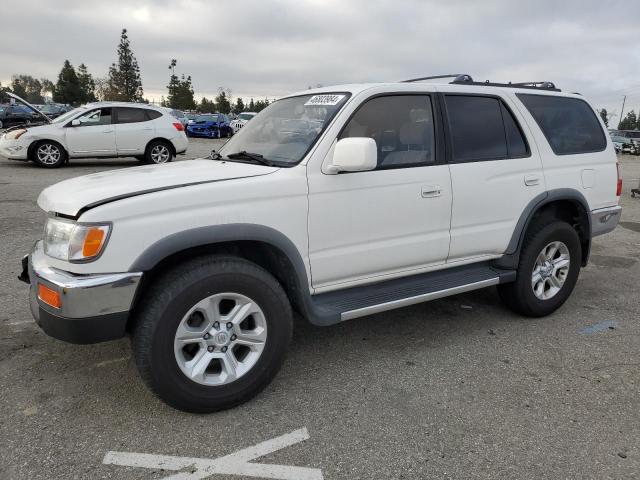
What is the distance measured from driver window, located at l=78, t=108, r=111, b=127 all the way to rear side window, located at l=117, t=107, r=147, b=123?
0.92 ft

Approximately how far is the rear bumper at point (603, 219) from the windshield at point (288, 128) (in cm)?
265

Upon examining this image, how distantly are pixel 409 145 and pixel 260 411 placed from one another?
6.47ft

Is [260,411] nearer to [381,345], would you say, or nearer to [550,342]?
[381,345]

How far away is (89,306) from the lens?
2.42 metres

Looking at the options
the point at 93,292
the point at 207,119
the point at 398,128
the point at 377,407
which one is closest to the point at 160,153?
the point at 398,128

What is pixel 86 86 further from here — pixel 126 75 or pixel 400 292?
pixel 400 292

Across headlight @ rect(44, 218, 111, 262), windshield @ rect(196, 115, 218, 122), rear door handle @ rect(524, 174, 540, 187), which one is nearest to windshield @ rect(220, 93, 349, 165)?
headlight @ rect(44, 218, 111, 262)

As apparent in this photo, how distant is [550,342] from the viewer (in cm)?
380

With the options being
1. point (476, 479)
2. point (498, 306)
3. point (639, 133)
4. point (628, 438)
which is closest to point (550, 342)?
point (498, 306)

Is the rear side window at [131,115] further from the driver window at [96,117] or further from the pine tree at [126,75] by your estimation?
the pine tree at [126,75]

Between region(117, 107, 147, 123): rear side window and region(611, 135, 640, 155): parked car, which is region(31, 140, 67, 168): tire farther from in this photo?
region(611, 135, 640, 155): parked car

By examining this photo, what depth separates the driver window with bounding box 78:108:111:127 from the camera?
488 inches

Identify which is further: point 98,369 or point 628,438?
point 98,369

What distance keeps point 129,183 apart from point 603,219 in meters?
4.02
